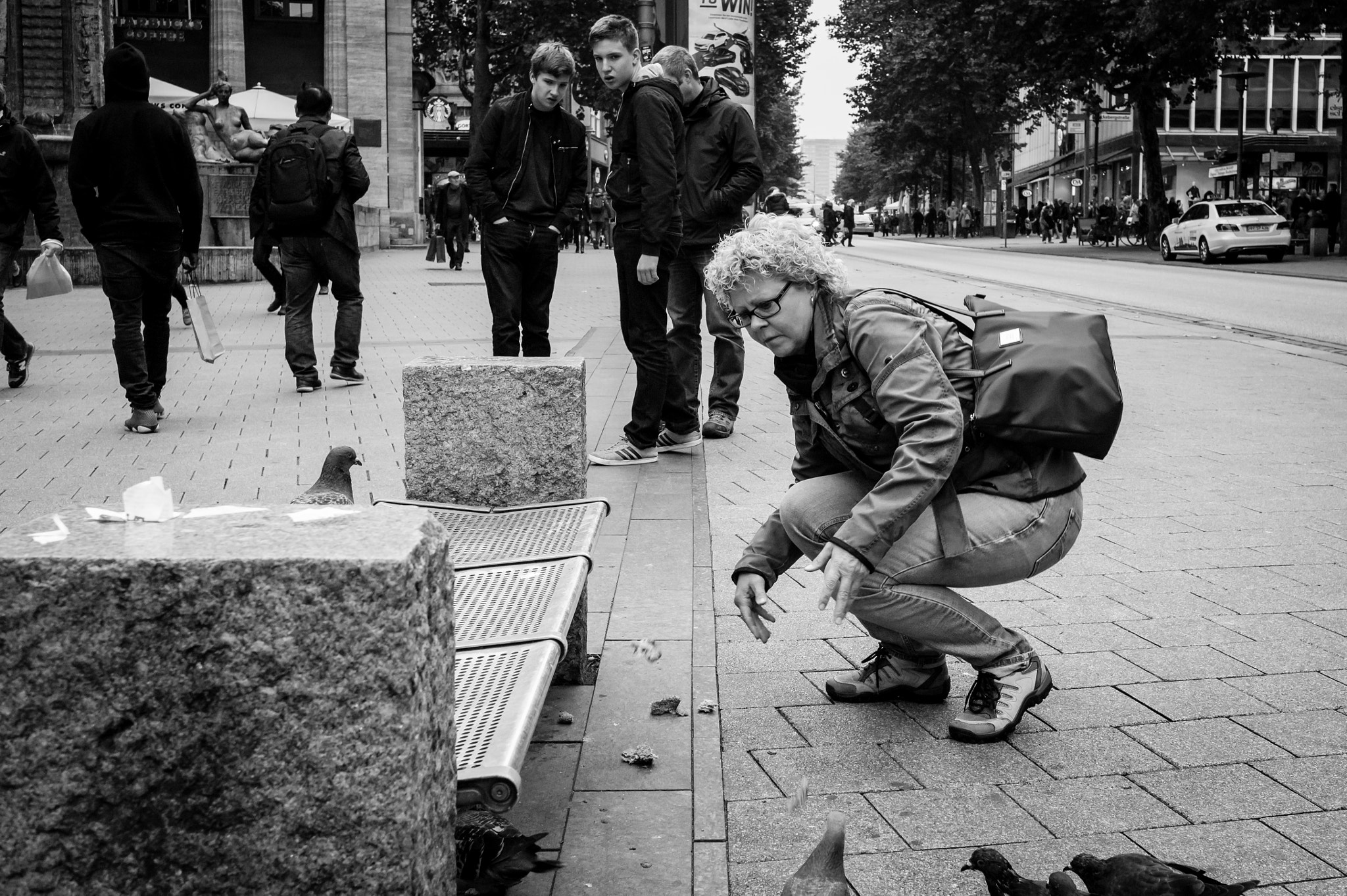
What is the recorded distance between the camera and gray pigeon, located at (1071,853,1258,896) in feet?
8.51

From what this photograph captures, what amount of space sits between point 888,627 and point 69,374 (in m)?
Result: 8.96

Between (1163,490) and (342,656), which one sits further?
(1163,490)

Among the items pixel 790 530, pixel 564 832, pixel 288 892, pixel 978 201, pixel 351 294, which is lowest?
pixel 564 832

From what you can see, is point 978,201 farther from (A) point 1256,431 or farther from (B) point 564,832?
(B) point 564,832

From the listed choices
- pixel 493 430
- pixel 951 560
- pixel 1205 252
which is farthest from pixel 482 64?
pixel 951 560

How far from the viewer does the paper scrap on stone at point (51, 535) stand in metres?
2.26

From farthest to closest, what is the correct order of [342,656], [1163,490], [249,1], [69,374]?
[249,1] < [69,374] < [1163,490] < [342,656]

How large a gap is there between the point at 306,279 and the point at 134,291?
178cm

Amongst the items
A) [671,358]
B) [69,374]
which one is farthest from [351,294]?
[671,358]

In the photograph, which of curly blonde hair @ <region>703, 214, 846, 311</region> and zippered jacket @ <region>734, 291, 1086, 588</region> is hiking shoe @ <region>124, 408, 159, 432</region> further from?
A: curly blonde hair @ <region>703, 214, 846, 311</region>

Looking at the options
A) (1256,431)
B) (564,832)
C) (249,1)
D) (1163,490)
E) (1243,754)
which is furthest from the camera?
(249,1)

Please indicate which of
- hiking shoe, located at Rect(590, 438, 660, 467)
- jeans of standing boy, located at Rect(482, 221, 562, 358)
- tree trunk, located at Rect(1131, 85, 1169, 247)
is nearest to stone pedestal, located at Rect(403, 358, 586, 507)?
hiking shoe, located at Rect(590, 438, 660, 467)

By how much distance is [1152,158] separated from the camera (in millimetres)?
43281

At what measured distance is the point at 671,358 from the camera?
7.85 meters
